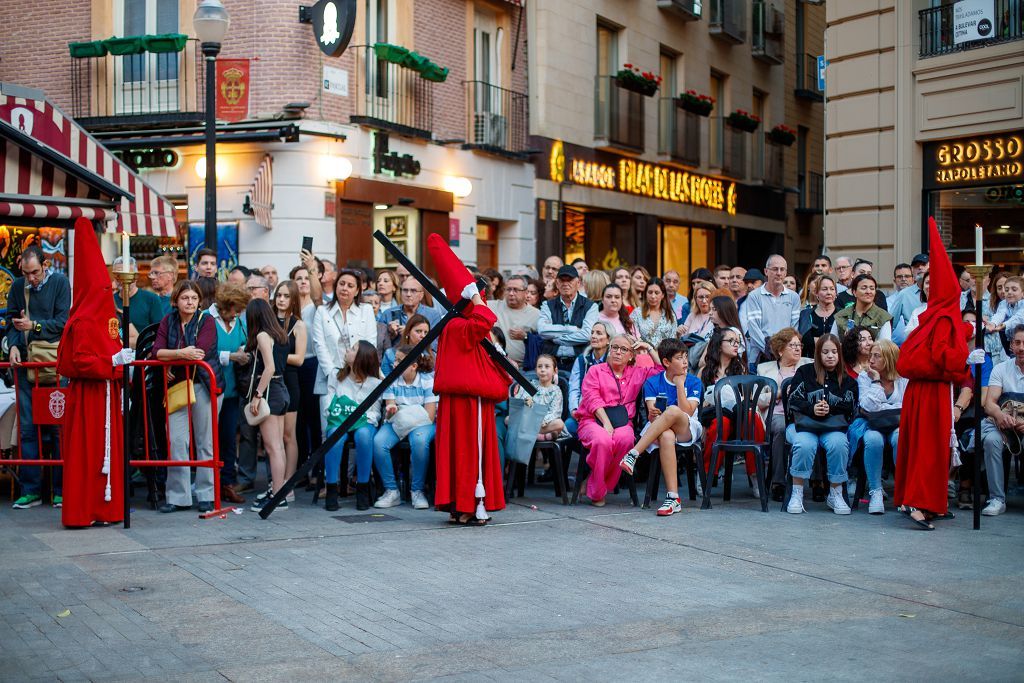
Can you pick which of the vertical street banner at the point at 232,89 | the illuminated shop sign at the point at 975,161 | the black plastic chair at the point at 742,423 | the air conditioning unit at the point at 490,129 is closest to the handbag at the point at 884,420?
the black plastic chair at the point at 742,423

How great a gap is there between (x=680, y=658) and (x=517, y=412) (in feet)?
15.5

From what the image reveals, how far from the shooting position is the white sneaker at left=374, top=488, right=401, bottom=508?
10578mm

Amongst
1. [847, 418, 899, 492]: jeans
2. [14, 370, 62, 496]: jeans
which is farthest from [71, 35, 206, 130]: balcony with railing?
[847, 418, 899, 492]: jeans

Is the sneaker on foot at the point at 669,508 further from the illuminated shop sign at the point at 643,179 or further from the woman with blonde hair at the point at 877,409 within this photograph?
the illuminated shop sign at the point at 643,179

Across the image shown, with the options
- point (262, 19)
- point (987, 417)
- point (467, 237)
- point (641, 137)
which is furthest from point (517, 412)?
point (641, 137)

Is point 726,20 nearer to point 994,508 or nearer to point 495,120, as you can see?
point 495,120

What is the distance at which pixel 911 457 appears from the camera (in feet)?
31.7

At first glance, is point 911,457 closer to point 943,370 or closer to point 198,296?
point 943,370

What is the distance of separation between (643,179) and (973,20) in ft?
40.0

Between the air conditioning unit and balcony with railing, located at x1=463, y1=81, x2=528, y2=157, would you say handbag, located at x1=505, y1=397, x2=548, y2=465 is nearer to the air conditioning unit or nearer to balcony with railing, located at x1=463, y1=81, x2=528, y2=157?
balcony with railing, located at x1=463, y1=81, x2=528, y2=157

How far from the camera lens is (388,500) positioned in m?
10.6

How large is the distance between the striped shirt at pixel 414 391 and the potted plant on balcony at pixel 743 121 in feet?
68.7

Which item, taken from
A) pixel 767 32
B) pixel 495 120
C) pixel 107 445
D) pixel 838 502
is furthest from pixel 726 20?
pixel 107 445

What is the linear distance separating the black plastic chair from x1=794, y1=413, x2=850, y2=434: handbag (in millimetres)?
410
